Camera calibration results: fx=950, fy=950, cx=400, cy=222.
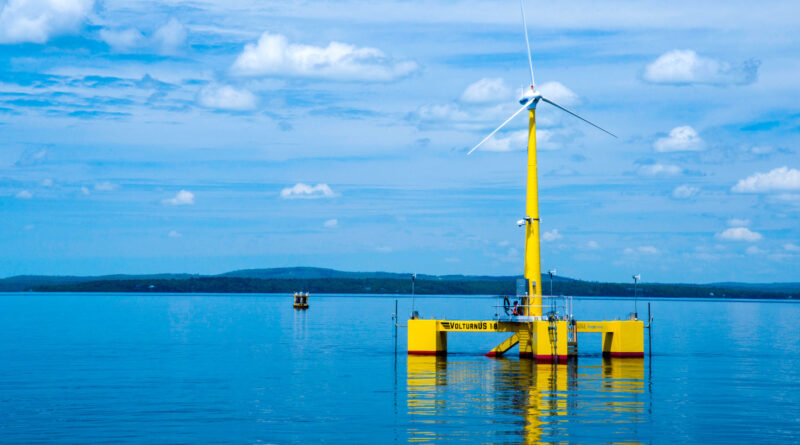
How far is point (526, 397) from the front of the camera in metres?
45.0

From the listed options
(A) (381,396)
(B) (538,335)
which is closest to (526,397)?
(A) (381,396)

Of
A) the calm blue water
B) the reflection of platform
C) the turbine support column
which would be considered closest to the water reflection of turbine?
the calm blue water

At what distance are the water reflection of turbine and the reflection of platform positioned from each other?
0.94 m

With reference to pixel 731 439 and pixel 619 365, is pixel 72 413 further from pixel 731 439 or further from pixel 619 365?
pixel 619 365

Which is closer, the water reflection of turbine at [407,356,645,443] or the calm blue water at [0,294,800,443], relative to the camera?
the calm blue water at [0,294,800,443]

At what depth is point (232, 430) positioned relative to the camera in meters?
36.6

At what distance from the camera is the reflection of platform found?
2287 inches

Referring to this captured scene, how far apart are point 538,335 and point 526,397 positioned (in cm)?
1352

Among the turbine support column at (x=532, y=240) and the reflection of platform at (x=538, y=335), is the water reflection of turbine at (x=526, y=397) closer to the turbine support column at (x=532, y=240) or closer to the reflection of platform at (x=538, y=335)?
the reflection of platform at (x=538, y=335)

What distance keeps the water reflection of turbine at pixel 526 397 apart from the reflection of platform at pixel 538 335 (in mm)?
938

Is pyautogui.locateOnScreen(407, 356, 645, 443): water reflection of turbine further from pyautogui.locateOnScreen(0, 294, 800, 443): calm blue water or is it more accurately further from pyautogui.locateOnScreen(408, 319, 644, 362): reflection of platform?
pyautogui.locateOnScreen(408, 319, 644, 362): reflection of platform

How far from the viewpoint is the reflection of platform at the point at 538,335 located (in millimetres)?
58094

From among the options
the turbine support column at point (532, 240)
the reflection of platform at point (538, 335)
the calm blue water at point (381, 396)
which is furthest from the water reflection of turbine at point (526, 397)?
the turbine support column at point (532, 240)

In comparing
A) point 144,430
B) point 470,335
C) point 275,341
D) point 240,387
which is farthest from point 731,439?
point 470,335
